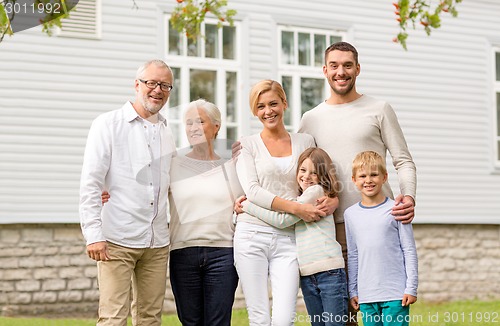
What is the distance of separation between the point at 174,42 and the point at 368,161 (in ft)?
22.3

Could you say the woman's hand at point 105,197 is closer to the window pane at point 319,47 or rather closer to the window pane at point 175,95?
the window pane at point 175,95

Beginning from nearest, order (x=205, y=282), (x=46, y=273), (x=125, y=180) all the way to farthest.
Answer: (x=125, y=180)
(x=205, y=282)
(x=46, y=273)

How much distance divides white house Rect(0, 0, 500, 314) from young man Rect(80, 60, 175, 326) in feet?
18.5

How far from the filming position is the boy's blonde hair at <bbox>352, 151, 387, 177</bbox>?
414 cm

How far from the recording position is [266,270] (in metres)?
→ 4.18

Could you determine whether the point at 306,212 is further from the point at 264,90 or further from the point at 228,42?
the point at 228,42

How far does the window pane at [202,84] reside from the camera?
1068 centimetres

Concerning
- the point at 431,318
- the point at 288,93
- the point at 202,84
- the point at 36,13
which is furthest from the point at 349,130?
the point at 288,93

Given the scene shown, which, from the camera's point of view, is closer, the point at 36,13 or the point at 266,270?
the point at 266,270

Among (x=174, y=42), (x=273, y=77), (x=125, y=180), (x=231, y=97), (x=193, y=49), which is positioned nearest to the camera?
(x=125, y=180)

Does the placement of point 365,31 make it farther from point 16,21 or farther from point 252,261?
point 252,261

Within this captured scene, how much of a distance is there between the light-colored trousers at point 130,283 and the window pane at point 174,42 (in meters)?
6.51

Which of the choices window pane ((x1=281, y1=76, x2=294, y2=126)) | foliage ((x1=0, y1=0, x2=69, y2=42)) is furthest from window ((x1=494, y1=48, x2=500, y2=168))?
foliage ((x1=0, y1=0, x2=69, y2=42))

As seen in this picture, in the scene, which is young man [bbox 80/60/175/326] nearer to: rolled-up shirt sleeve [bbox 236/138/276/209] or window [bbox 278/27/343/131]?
rolled-up shirt sleeve [bbox 236/138/276/209]
